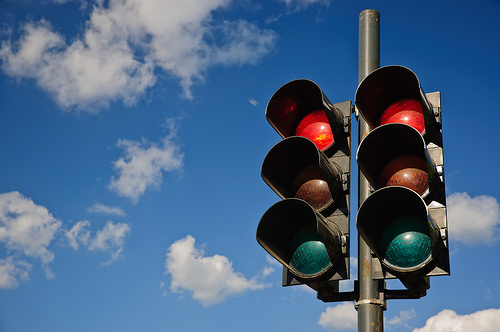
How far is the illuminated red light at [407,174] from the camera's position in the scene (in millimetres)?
3660

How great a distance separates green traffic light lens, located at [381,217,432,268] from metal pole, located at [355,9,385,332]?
0.19m

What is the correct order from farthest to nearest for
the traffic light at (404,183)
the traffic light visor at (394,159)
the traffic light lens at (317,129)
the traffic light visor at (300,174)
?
the traffic light lens at (317,129) < the traffic light visor at (300,174) < the traffic light visor at (394,159) < the traffic light at (404,183)

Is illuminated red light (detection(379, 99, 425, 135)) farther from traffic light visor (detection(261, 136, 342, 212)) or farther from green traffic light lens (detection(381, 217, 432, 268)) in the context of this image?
green traffic light lens (detection(381, 217, 432, 268))

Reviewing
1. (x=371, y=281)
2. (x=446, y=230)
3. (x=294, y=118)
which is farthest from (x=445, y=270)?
(x=294, y=118)

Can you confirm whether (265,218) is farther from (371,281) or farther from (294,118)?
(294,118)

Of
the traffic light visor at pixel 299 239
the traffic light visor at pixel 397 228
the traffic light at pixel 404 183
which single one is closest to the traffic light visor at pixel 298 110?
the traffic light at pixel 404 183

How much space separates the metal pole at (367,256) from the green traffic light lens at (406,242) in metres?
0.19

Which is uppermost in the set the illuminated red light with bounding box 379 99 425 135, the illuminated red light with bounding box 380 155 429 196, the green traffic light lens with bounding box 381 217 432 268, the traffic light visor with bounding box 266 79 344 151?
the traffic light visor with bounding box 266 79 344 151

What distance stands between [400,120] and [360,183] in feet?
1.82

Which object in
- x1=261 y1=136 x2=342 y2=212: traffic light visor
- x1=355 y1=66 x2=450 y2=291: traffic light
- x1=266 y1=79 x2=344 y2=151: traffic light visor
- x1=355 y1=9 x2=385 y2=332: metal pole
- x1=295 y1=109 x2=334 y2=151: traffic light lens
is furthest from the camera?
x1=266 y1=79 x2=344 y2=151: traffic light visor

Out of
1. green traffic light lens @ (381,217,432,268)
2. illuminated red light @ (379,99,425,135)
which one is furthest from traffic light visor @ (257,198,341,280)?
illuminated red light @ (379,99,425,135)

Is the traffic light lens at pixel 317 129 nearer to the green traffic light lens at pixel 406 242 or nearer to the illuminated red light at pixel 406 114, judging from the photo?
the illuminated red light at pixel 406 114

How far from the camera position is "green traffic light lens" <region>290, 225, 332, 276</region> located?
3721 millimetres

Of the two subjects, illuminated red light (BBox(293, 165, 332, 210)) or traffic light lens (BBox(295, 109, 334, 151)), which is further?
traffic light lens (BBox(295, 109, 334, 151))
